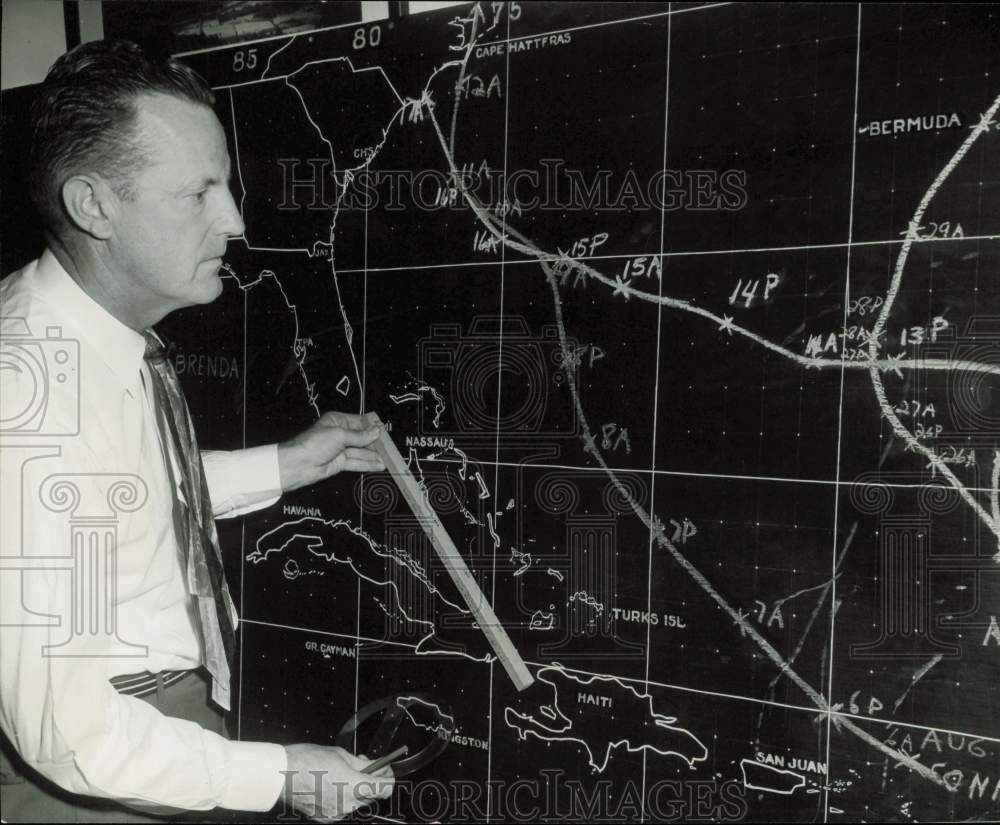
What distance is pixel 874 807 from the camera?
4.70 ft

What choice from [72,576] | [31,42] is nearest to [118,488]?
[72,576]

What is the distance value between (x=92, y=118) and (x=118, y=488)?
608mm

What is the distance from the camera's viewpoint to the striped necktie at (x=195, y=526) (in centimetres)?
157

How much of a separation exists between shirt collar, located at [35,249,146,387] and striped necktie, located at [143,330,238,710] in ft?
0.29

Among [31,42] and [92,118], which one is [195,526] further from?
[31,42]

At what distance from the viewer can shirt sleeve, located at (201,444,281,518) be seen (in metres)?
1.82

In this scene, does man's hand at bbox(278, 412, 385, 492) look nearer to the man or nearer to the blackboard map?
the blackboard map

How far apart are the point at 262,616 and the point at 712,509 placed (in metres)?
1.09

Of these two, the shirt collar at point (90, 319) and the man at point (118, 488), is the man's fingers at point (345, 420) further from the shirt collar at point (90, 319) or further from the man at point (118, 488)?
the shirt collar at point (90, 319)

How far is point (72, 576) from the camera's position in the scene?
4.42 feet
